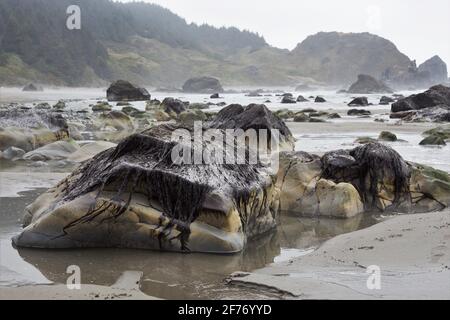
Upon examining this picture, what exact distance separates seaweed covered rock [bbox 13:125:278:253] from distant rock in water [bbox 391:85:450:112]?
22.6 metres

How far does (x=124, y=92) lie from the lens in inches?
1626

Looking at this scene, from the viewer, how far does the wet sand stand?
3.28m

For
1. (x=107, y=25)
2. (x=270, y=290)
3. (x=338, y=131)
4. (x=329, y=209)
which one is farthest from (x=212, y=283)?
(x=107, y=25)

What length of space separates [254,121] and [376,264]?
7.55 meters

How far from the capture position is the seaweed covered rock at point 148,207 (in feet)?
15.1

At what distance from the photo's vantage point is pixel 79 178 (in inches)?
209

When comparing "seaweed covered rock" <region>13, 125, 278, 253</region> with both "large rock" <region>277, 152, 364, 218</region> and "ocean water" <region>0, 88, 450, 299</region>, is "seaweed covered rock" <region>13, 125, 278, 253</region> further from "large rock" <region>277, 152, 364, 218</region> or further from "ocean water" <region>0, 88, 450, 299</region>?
"large rock" <region>277, 152, 364, 218</region>

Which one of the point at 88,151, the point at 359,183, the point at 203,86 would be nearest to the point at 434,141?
the point at 359,183

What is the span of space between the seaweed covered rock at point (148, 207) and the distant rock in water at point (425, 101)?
2256 centimetres

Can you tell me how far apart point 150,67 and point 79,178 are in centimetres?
10546

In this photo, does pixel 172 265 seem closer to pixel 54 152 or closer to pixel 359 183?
pixel 359 183

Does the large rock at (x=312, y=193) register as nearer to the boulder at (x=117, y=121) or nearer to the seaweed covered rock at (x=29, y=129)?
the seaweed covered rock at (x=29, y=129)


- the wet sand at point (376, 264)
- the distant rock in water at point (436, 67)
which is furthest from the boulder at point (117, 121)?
the distant rock in water at point (436, 67)

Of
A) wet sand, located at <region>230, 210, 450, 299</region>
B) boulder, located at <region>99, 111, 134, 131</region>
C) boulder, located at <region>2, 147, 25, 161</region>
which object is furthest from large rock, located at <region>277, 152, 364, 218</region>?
boulder, located at <region>99, 111, 134, 131</region>
